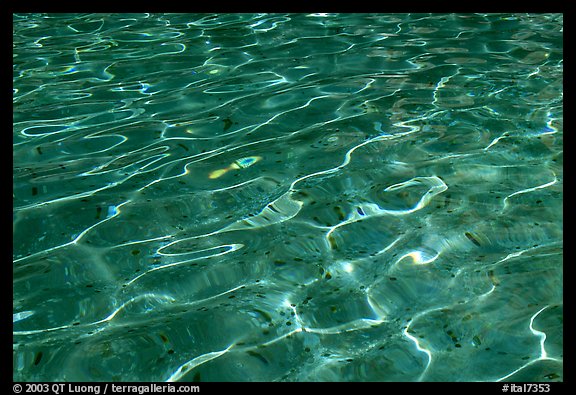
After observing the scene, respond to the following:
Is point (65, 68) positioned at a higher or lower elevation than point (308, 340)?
higher

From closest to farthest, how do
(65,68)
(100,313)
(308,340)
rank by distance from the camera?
1. (308,340)
2. (100,313)
3. (65,68)

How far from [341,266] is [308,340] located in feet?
1.43

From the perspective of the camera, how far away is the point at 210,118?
155 inches

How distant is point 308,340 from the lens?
2219mm

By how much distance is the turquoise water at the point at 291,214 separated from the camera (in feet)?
7.21

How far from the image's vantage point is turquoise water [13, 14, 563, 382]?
2197 millimetres

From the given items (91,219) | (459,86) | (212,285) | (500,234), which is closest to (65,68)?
(91,219)

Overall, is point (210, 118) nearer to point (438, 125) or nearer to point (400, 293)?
point (438, 125)

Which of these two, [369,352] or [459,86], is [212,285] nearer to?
[369,352]

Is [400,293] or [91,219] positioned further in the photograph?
[91,219]

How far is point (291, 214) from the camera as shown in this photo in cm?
292

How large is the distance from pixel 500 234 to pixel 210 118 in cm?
182
